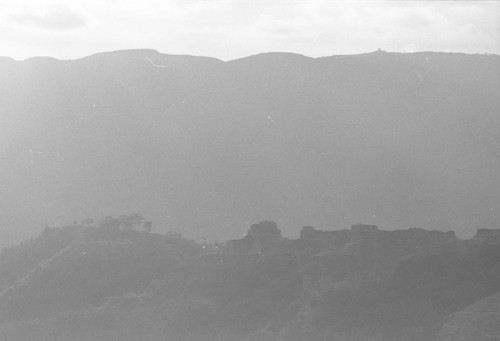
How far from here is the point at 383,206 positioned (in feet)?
288

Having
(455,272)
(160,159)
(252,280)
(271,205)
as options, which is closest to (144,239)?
(252,280)

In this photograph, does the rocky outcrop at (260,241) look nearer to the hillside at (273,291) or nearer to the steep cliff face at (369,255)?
the hillside at (273,291)

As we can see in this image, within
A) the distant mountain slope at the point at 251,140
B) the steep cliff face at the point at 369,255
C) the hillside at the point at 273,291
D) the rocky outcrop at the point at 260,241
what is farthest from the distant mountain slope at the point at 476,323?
the distant mountain slope at the point at 251,140

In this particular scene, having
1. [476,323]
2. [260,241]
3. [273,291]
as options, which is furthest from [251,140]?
[476,323]

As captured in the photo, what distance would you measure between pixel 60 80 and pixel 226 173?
70.6 ft

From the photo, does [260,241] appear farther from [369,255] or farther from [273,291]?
[369,255]

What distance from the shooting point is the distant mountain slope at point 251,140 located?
292 ft

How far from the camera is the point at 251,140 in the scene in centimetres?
9856

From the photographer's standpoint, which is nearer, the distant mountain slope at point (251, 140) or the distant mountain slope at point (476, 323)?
the distant mountain slope at point (476, 323)

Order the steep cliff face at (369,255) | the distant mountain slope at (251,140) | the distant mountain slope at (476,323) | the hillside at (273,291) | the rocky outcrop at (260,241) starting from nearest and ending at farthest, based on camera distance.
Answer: the distant mountain slope at (476,323) → the hillside at (273,291) → the steep cliff face at (369,255) → the rocky outcrop at (260,241) → the distant mountain slope at (251,140)

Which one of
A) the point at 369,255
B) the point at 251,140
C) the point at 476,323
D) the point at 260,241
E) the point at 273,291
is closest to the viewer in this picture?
the point at 476,323

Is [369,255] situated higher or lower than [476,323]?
higher

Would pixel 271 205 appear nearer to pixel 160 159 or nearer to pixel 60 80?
pixel 160 159

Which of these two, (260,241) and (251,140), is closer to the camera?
(260,241)
